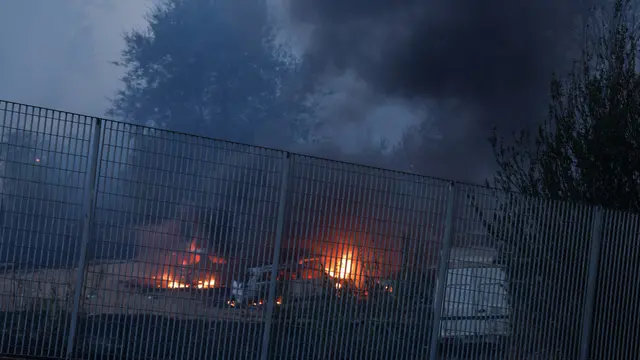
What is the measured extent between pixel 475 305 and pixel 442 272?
0.64 metres

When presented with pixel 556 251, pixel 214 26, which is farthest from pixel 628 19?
pixel 214 26

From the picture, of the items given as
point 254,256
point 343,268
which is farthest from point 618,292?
point 254,256

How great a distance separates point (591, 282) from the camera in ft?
30.0

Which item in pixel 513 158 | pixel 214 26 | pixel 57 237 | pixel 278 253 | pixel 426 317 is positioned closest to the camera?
pixel 57 237

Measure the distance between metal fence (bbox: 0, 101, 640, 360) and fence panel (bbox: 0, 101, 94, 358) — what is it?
1 cm

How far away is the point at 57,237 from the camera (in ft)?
21.0

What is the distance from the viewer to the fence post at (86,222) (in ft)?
20.9

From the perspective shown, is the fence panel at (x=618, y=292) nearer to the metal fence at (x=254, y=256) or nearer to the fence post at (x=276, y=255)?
the metal fence at (x=254, y=256)

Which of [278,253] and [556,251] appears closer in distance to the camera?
[278,253]

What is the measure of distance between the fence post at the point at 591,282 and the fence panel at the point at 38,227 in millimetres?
6378

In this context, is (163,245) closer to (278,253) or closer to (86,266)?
(86,266)

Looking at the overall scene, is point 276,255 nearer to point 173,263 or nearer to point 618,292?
point 173,263

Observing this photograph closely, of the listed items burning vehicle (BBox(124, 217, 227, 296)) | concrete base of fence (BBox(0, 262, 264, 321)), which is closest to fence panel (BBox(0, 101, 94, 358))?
concrete base of fence (BBox(0, 262, 264, 321))

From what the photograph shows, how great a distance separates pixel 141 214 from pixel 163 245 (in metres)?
0.37
